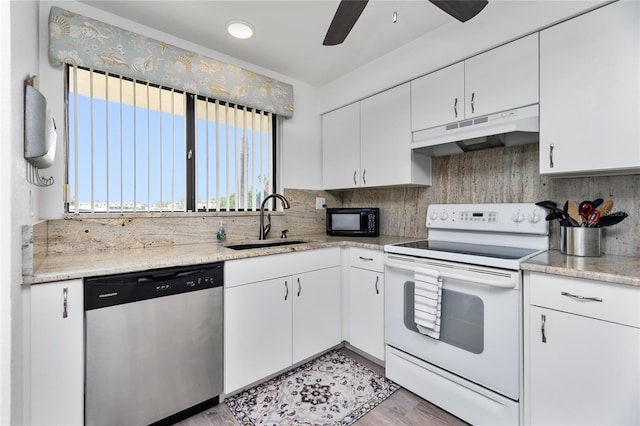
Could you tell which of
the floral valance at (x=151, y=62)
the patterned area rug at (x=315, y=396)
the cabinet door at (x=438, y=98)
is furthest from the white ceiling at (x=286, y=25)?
the patterned area rug at (x=315, y=396)

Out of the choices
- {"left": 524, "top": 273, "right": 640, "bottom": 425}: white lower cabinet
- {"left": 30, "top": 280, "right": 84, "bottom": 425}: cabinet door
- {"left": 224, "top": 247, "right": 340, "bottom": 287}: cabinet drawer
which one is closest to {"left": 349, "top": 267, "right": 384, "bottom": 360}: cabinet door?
{"left": 224, "top": 247, "right": 340, "bottom": 287}: cabinet drawer

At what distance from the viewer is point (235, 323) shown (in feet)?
5.79

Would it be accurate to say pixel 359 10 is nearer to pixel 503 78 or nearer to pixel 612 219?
pixel 503 78

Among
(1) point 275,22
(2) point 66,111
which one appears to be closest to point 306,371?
(2) point 66,111

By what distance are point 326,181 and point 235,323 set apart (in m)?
1.71

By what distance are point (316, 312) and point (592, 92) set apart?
209 centimetres

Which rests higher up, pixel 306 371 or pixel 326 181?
pixel 326 181

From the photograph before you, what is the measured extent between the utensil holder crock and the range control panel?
20cm

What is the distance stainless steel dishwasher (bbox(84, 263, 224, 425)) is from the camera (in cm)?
133

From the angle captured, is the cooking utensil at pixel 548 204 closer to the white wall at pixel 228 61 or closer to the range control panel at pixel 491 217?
the range control panel at pixel 491 217

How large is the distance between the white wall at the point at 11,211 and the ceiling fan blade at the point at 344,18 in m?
1.19

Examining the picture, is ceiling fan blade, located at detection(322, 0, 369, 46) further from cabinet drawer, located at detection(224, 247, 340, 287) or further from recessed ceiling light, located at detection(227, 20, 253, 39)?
cabinet drawer, located at detection(224, 247, 340, 287)

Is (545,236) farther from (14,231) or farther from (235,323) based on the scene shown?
(14,231)

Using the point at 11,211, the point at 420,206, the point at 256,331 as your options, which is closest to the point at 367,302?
the point at 256,331
